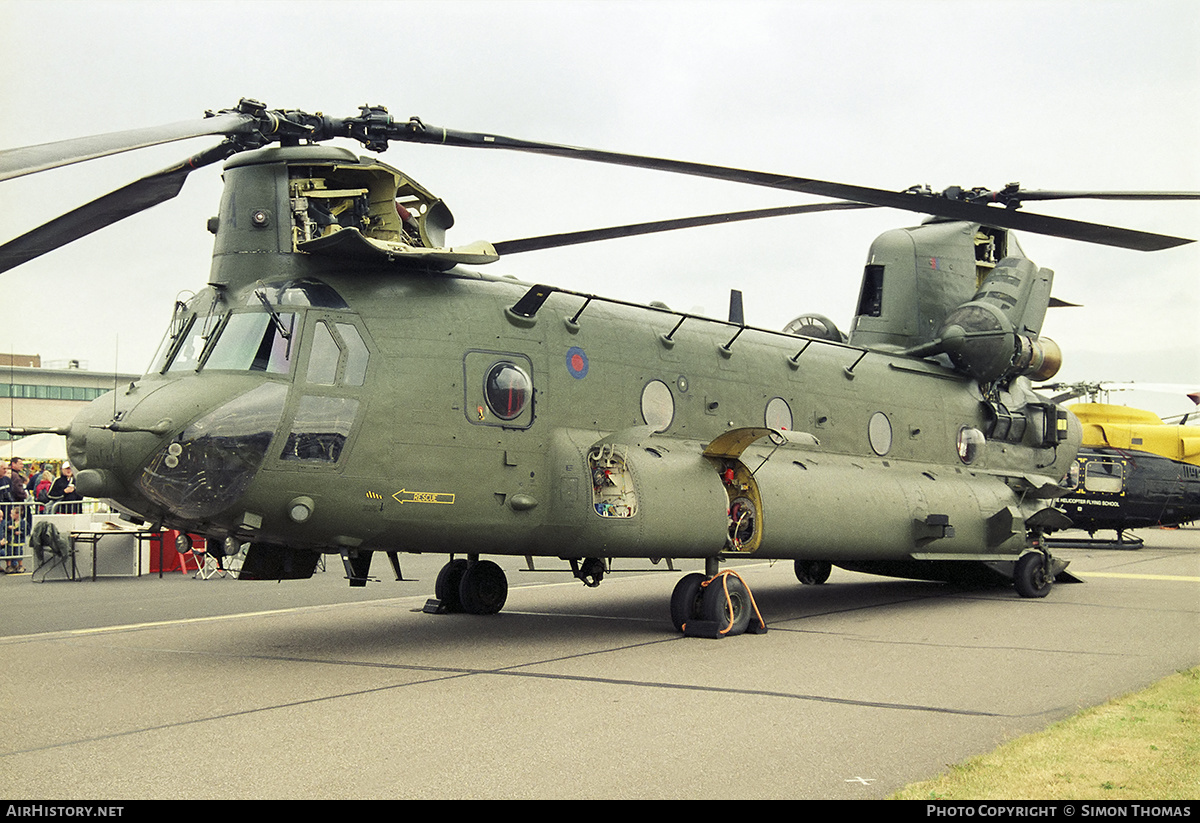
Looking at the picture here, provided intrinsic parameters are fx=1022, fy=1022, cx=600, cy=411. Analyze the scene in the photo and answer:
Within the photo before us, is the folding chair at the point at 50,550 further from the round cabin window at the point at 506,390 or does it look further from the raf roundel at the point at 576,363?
the raf roundel at the point at 576,363

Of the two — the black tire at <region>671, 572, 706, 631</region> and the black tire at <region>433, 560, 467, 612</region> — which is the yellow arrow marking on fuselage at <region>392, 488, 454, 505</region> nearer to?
the black tire at <region>671, 572, 706, 631</region>

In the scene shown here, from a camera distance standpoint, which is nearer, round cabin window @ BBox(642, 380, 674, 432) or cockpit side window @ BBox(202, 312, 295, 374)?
cockpit side window @ BBox(202, 312, 295, 374)

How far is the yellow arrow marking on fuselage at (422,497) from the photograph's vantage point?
944 centimetres

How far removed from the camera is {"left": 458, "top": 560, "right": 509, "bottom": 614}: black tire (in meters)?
12.5

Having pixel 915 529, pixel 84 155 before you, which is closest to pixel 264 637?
pixel 84 155

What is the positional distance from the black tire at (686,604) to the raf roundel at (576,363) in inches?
99.9

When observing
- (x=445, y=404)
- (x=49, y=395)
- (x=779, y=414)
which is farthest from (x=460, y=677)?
(x=49, y=395)

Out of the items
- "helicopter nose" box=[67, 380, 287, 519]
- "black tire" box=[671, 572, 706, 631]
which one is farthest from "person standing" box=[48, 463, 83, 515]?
"black tire" box=[671, 572, 706, 631]

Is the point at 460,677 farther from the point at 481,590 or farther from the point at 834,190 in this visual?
the point at 834,190

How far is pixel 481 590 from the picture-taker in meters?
12.5

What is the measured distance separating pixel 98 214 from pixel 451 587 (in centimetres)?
595

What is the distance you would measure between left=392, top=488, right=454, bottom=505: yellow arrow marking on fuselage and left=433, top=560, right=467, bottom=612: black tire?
9.70 ft

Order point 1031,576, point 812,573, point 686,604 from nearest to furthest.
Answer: point 686,604
point 1031,576
point 812,573
